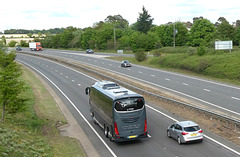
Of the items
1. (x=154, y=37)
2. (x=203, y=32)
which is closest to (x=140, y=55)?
(x=154, y=37)

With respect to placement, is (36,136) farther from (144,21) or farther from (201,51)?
(144,21)

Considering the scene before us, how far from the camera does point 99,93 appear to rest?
24.0 metres

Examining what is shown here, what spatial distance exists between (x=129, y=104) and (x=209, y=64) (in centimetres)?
3876

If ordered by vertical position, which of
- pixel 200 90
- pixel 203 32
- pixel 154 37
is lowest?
pixel 200 90

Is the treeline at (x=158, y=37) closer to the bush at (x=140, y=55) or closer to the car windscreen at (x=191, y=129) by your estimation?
the bush at (x=140, y=55)

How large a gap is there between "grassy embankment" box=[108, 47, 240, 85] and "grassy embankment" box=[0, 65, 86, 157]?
96.2ft

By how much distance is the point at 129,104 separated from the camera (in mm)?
19875

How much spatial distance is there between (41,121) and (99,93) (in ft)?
22.7

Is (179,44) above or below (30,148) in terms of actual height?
above

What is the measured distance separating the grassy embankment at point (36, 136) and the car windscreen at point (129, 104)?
3939mm

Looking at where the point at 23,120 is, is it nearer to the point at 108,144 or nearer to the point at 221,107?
the point at 108,144

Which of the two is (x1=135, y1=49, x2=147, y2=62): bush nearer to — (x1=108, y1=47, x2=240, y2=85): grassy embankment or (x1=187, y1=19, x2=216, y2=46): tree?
(x1=108, y1=47, x2=240, y2=85): grassy embankment

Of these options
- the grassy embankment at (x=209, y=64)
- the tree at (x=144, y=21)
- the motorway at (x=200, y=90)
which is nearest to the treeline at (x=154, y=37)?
the tree at (x=144, y=21)

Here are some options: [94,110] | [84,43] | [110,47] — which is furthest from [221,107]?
[84,43]
